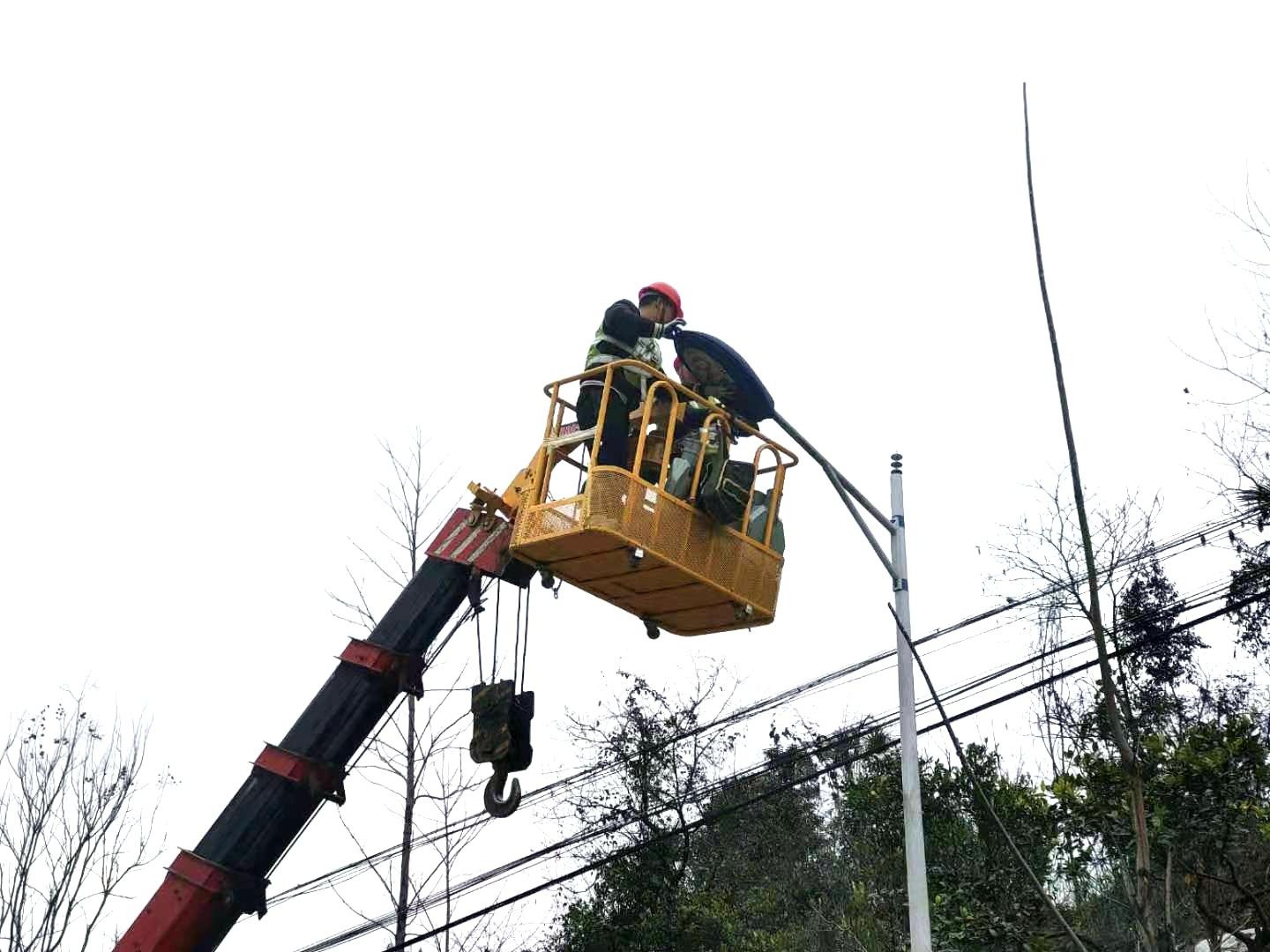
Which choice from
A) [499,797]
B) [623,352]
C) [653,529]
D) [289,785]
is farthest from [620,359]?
[289,785]

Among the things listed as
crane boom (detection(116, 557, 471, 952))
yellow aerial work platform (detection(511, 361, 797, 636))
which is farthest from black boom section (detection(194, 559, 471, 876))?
yellow aerial work platform (detection(511, 361, 797, 636))

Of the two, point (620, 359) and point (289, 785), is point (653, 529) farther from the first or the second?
point (289, 785)

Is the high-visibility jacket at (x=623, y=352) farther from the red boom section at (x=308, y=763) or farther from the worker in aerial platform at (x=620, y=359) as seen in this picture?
the red boom section at (x=308, y=763)

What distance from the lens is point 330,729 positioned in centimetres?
958

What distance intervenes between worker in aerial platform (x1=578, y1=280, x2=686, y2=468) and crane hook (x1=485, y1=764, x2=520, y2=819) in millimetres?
2363

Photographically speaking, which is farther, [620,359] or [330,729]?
[330,729]

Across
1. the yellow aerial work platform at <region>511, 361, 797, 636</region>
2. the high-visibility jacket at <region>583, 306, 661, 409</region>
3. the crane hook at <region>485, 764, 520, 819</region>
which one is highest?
the high-visibility jacket at <region>583, 306, 661, 409</region>

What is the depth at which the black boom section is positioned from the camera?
30.9 ft

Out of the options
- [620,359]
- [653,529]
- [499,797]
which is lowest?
[499,797]

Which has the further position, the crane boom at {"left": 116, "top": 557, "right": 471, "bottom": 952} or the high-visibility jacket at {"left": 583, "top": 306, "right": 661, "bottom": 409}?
the crane boom at {"left": 116, "top": 557, "right": 471, "bottom": 952}

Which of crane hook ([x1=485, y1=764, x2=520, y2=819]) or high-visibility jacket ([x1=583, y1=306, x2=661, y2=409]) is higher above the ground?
high-visibility jacket ([x1=583, y1=306, x2=661, y2=409])

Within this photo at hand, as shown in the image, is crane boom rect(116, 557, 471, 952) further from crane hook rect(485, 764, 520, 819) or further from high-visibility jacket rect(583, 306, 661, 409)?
high-visibility jacket rect(583, 306, 661, 409)

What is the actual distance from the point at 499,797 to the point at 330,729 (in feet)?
4.51

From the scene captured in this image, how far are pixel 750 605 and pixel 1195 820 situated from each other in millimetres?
7468
